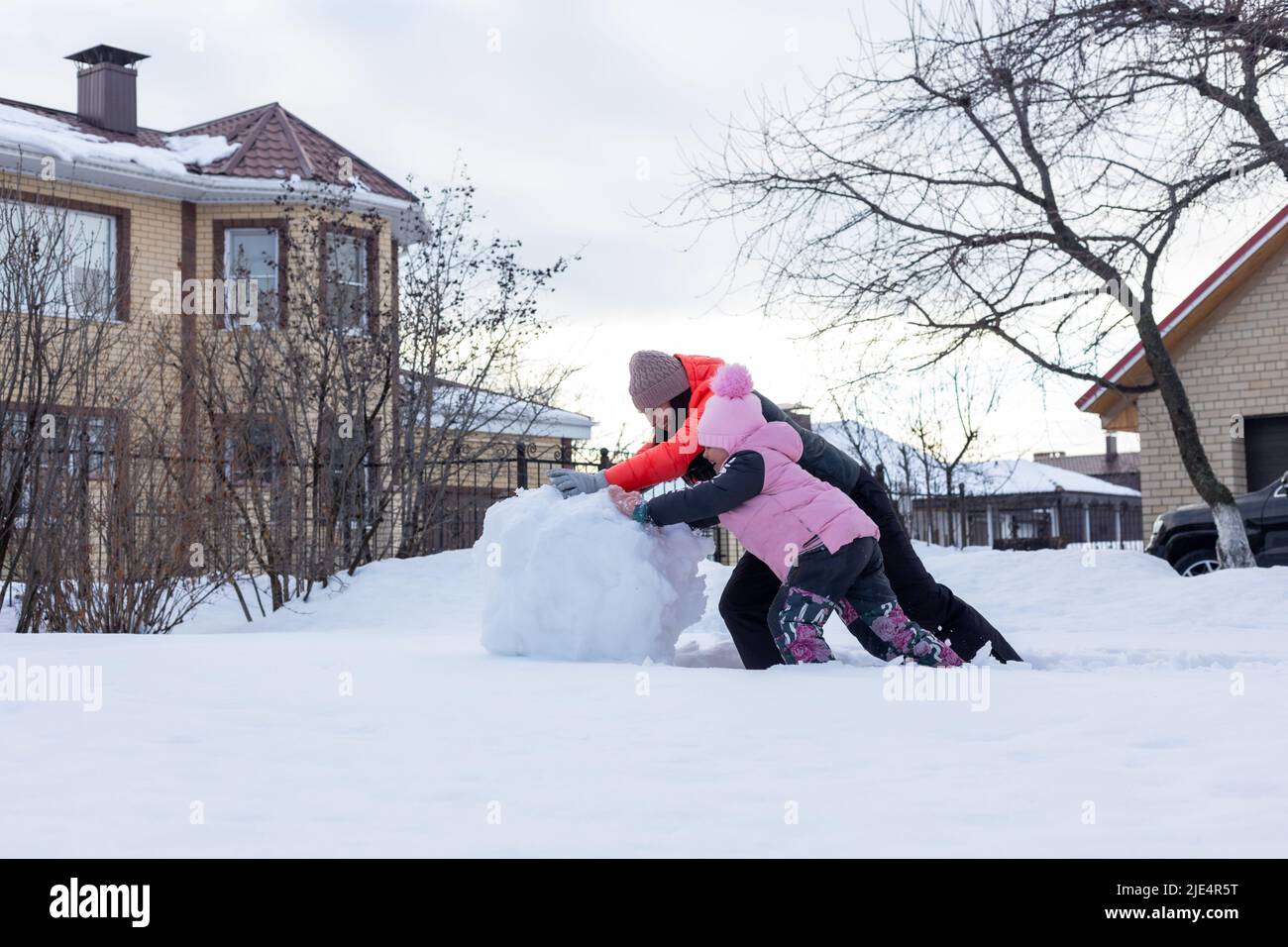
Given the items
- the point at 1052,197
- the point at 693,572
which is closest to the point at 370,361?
the point at 1052,197

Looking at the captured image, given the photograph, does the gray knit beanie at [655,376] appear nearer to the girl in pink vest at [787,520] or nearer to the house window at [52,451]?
the girl in pink vest at [787,520]

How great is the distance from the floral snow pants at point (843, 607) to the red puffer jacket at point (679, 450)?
0.68 meters

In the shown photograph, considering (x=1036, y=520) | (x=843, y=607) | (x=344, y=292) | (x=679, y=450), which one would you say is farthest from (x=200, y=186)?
(x=1036, y=520)

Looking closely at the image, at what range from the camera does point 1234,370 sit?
55.8 feet

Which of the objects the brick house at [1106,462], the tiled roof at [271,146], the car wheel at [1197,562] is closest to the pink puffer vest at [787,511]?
the car wheel at [1197,562]

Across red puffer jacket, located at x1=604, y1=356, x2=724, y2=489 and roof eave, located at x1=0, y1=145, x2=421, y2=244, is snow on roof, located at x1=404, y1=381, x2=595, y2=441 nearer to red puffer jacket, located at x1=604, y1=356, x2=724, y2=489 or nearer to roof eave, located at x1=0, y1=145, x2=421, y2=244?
roof eave, located at x1=0, y1=145, x2=421, y2=244

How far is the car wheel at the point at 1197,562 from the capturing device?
13.0 metres

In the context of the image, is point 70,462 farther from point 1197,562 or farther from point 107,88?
point 107,88

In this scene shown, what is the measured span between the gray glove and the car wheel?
9.15 metres

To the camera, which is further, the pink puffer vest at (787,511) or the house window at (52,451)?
the house window at (52,451)

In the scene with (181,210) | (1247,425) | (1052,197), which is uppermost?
(181,210)
